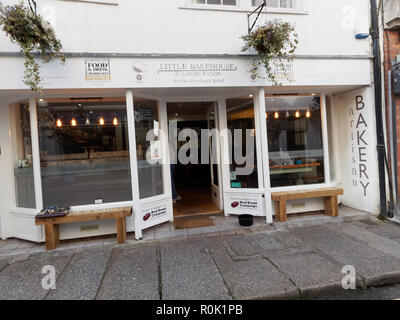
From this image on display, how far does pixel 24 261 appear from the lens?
3805mm

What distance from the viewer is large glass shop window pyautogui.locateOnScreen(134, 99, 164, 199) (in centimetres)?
483

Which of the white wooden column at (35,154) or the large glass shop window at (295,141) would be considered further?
the large glass shop window at (295,141)

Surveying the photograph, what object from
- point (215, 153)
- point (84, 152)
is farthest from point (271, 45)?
point (84, 152)

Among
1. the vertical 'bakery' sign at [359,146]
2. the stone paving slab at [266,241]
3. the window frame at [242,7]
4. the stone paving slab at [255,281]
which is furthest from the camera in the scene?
the vertical 'bakery' sign at [359,146]

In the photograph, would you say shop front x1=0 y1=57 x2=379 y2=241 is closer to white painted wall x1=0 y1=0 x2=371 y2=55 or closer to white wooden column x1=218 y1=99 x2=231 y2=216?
white wooden column x1=218 y1=99 x2=231 y2=216

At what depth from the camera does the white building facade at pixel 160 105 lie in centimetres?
420

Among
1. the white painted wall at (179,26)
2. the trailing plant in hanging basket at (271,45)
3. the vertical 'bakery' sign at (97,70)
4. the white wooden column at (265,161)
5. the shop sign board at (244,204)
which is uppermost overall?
the white painted wall at (179,26)

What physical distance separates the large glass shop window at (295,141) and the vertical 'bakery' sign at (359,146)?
2.37ft

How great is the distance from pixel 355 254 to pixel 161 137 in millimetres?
4143

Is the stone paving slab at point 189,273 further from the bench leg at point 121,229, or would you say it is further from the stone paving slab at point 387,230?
the stone paving slab at point 387,230

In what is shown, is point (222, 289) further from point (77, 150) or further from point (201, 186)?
point (201, 186)

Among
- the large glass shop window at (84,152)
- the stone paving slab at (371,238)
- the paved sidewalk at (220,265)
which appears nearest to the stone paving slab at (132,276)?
the paved sidewalk at (220,265)

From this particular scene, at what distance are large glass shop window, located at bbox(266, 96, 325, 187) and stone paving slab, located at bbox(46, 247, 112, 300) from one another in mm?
3921

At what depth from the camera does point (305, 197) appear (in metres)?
5.09
